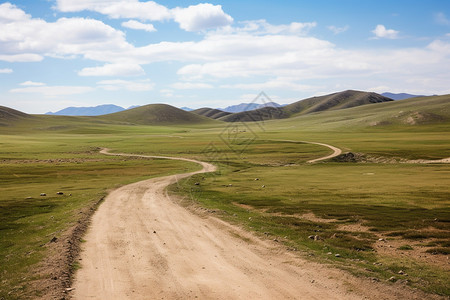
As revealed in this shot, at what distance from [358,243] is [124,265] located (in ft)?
44.7

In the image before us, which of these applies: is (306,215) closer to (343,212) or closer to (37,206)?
(343,212)

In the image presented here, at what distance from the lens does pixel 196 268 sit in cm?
1794

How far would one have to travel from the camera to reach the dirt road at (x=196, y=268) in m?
15.0

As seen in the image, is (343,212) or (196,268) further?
(343,212)

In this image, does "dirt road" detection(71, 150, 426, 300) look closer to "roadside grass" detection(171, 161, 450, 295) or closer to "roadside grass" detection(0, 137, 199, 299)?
"roadside grass" detection(171, 161, 450, 295)

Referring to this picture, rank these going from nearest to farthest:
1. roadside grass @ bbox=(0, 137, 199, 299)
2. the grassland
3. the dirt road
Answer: the dirt road → roadside grass @ bbox=(0, 137, 199, 299) → the grassland

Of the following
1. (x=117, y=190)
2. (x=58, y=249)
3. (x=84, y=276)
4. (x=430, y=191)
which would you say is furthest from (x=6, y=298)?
(x=430, y=191)

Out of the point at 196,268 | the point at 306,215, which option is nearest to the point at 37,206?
the point at 196,268

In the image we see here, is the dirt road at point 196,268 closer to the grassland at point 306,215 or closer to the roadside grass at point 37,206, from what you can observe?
the grassland at point 306,215

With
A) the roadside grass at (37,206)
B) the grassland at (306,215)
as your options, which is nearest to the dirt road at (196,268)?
the grassland at (306,215)

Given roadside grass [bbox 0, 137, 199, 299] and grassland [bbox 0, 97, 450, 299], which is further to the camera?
grassland [bbox 0, 97, 450, 299]

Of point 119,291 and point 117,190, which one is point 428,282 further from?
point 117,190

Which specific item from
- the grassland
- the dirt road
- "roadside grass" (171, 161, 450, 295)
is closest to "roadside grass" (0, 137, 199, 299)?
the grassland

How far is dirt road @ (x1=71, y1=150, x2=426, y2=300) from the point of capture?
49.2ft
